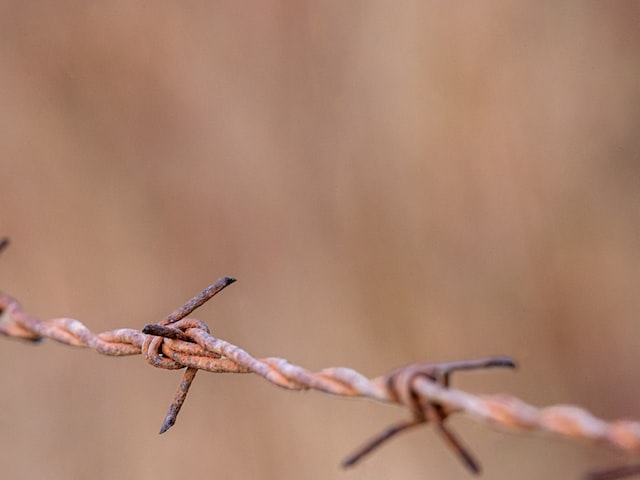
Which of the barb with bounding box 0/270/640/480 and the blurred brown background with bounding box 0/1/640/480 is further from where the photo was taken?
the blurred brown background with bounding box 0/1/640/480

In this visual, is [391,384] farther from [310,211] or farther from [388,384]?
[310,211]

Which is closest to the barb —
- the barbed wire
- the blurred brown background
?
the barbed wire

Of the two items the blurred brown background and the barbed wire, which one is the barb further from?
the blurred brown background

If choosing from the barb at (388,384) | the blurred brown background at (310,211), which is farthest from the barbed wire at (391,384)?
the blurred brown background at (310,211)

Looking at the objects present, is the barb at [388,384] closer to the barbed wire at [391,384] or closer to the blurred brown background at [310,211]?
the barbed wire at [391,384]

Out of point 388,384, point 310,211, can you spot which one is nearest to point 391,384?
point 388,384

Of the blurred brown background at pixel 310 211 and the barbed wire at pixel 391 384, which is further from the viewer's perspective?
the blurred brown background at pixel 310 211

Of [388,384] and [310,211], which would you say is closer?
[388,384]
